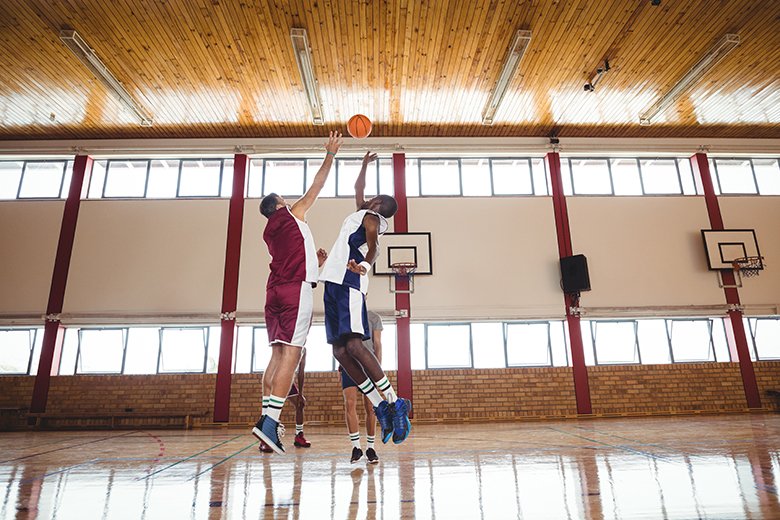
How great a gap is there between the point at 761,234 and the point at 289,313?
11.8m

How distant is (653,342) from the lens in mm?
10016

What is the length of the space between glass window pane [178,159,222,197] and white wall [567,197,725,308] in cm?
816

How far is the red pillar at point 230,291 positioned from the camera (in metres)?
9.27

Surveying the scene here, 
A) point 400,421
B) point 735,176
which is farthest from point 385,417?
point 735,176

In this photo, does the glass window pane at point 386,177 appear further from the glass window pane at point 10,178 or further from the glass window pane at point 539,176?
the glass window pane at point 10,178

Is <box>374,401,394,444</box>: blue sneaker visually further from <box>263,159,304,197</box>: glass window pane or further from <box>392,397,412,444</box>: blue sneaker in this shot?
<box>263,159,304,197</box>: glass window pane

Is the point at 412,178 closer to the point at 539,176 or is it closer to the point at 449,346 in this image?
the point at 539,176

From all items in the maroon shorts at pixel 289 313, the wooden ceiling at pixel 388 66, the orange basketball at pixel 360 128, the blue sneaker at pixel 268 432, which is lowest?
the blue sneaker at pixel 268 432

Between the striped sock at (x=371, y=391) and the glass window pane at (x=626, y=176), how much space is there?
9.71 meters

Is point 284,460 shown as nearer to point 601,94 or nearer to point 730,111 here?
point 601,94

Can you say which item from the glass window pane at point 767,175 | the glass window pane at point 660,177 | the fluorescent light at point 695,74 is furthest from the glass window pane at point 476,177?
the glass window pane at point 767,175

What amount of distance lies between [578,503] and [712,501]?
1.64 feet

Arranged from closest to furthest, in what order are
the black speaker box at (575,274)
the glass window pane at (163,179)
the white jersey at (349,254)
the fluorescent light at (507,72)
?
the white jersey at (349,254), the fluorescent light at (507,72), the black speaker box at (575,274), the glass window pane at (163,179)

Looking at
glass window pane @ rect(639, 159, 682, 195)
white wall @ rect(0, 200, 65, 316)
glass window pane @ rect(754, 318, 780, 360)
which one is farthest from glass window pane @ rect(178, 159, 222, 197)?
glass window pane @ rect(754, 318, 780, 360)
